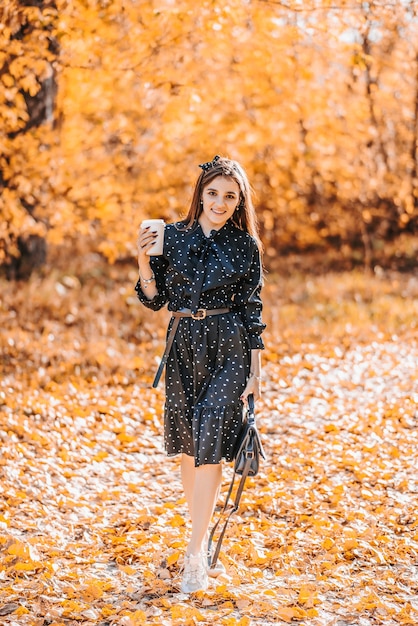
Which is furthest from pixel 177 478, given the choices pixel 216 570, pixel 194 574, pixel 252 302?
pixel 252 302

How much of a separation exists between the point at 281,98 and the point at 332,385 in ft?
16.8

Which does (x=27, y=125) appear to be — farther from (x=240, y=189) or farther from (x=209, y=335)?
(x=209, y=335)

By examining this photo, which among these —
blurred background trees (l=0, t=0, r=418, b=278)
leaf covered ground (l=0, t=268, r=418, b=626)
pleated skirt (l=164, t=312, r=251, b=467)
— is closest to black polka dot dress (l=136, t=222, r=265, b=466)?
pleated skirt (l=164, t=312, r=251, b=467)

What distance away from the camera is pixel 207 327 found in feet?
11.7

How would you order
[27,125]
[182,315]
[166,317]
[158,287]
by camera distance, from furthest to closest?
1. [166,317]
2. [27,125]
3. [158,287]
4. [182,315]

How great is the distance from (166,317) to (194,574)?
6137 millimetres

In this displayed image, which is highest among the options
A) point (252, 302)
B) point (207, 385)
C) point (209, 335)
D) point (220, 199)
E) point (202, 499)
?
point (220, 199)

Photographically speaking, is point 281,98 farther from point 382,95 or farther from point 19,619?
point 19,619

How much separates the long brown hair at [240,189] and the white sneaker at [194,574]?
1.44 metres

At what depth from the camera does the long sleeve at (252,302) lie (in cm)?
360

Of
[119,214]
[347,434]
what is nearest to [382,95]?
[119,214]

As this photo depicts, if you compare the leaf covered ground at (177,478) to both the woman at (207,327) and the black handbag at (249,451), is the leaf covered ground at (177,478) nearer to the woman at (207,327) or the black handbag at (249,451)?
the woman at (207,327)

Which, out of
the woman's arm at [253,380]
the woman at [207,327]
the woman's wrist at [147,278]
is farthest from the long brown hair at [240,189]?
the woman's arm at [253,380]

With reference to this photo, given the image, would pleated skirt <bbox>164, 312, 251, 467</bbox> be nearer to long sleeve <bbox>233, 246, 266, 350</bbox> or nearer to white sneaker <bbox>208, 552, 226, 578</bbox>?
long sleeve <bbox>233, 246, 266, 350</bbox>
